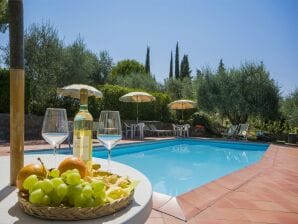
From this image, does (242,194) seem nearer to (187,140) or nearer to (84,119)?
(84,119)

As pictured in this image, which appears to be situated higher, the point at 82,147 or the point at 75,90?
the point at 75,90

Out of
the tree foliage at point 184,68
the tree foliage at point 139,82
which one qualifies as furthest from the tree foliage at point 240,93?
the tree foliage at point 184,68

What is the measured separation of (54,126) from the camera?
4.25 feet

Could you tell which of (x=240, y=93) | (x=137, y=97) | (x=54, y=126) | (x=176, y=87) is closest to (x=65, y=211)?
(x=54, y=126)

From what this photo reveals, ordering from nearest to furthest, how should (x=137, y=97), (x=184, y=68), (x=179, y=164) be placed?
(x=179, y=164) < (x=137, y=97) < (x=184, y=68)

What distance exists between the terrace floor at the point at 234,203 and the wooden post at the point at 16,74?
7.31ft

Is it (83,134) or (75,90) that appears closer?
(83,134)

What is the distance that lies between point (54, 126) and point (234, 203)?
9.91 ft

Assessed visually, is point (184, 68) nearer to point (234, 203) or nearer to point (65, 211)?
point (234, 203)

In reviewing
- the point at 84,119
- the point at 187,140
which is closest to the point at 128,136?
the point at 187,140

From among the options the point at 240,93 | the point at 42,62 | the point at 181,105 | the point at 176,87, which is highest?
the point at 42,62

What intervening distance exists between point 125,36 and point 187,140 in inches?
481

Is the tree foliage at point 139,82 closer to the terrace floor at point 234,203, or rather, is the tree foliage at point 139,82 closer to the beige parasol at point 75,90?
the beige parasol at point 75,90

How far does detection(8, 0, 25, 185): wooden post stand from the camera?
1039 mm
